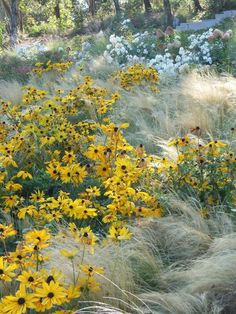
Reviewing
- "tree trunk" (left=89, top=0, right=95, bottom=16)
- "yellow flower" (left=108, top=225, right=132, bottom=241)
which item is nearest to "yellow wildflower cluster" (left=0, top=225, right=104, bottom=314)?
"yellow flower" (left=108, top=225, right=132, bottom=241)

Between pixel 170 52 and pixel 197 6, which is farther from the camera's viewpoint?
pixel 197 6

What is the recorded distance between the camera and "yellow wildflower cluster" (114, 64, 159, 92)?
572cm

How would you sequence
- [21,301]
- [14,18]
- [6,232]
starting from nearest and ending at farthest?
[21,301], [6,232], [14,18]

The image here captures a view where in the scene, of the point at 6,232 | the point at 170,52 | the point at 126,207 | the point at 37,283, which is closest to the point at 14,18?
the point at 170,52

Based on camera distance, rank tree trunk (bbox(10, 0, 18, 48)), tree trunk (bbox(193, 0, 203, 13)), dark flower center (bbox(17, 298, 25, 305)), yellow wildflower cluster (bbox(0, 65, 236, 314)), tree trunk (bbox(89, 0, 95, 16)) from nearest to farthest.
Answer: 1. dark flower center (bbox(17, 298, 25, 305))
2. yellow wildflower cluster (bbox(0, 65, 236, 314))
3. tree trunk (bbox(10, 0, 18, 48))
4. tree trunk (bbox(193, 0, 203, 13))
5. tree trunk (bbox(89, 0, 95, 16))

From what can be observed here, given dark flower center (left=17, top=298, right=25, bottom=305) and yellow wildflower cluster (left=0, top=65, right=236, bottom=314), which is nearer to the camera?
dark flower center (left=17, top=298, right=25, bottom=305)

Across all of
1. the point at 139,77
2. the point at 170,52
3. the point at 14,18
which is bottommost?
the point at 170,52

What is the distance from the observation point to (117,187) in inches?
111

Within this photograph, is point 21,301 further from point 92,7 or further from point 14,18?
point 92,7

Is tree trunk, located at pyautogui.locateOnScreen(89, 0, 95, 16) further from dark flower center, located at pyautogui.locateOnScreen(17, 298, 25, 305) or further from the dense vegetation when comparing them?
dark flower center, located at pyautogui.locateOnScreen(17, 298, 25, 305)

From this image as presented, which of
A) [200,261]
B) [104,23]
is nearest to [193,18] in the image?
[104,23]

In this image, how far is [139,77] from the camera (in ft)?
18.8

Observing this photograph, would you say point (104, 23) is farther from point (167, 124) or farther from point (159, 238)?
point (159, 238)

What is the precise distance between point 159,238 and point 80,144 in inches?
59.3
